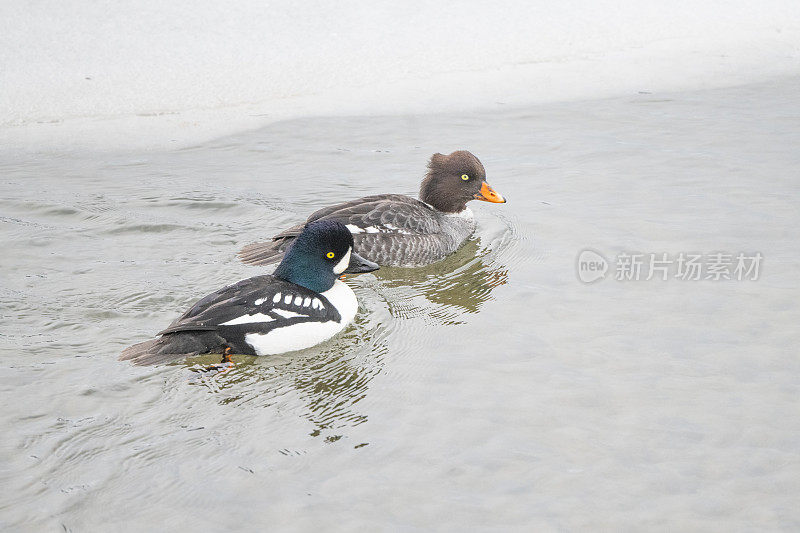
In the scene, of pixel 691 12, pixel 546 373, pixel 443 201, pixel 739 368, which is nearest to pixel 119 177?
pixel 443 201

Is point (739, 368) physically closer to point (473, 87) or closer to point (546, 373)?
point (546, 373)

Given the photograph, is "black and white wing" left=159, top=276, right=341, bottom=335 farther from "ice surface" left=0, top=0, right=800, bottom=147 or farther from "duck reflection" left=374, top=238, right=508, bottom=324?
"ice surface" left=0, top=0, right=800, bottom=147

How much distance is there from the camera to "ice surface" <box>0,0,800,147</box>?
9.90 m

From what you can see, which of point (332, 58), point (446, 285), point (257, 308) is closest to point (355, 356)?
point (257, 308)

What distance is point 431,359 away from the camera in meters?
5.41

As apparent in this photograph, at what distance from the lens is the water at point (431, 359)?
156 inches

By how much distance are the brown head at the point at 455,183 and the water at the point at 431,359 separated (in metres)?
0.38

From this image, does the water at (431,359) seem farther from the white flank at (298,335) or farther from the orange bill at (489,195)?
the orange bill at (489,195)

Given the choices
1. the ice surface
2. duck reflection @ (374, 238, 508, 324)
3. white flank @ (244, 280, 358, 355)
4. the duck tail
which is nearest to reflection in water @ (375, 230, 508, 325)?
duck reflection @ (374, 238, 508, 324)

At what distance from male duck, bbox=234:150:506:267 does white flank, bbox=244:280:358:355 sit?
1.24m

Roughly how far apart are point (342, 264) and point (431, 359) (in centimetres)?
110

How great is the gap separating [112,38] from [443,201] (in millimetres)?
5776

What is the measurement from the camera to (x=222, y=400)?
16.0 ft

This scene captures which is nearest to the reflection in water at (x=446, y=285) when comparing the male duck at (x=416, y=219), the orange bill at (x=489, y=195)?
the male duck at (x=416, y=219)
